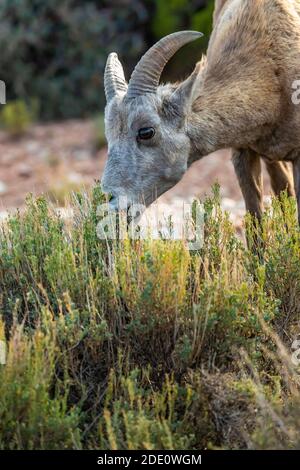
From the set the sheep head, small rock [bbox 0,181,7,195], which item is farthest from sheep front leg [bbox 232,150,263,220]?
small rock [bbox 0,181,7,195]

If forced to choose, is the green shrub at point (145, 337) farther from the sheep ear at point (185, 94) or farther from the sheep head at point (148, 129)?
the sheep ear at point (185, 94)

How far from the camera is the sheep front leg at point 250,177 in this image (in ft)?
22.2

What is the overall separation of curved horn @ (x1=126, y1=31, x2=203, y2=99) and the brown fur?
0.96 ft

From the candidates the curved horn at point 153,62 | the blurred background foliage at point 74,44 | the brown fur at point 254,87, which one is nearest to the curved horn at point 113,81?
the curved horn at point 153,62

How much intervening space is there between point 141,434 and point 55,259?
50.2 inches

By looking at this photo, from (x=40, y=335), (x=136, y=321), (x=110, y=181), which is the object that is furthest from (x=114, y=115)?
(x=40, y=335)

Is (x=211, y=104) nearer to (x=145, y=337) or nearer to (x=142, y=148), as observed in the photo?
(x=142, y=148)

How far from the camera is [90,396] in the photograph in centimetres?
477

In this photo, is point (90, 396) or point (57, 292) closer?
point (90, 396)

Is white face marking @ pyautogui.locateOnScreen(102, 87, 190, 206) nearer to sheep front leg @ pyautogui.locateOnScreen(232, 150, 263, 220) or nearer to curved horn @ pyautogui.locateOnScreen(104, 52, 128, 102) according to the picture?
curved horn @ pyautogui.locateOnScreen(104, 52, 128, 102)

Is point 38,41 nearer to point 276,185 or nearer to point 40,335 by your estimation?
point 276,185

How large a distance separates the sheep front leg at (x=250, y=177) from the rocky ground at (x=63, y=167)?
280 cm

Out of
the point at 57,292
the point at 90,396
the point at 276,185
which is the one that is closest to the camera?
the point at 90,396

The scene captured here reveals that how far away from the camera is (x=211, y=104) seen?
604 centimetres
